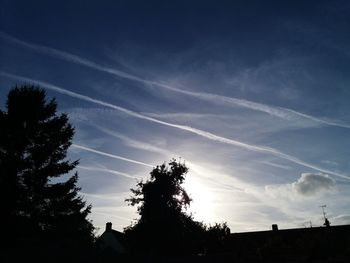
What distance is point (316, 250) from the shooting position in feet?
111

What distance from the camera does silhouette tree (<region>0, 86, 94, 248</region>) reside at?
24.1 metres

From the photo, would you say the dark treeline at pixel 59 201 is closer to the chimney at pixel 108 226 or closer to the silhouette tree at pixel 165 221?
the silhouette tree at pixel 165 221

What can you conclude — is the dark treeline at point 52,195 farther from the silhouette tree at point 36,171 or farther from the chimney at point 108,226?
the chimney at point 108,226

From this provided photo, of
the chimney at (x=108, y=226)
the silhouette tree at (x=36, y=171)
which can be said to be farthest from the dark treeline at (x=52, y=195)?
the chimney at (x=108, y=226)

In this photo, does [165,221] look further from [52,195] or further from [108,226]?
[108,226]

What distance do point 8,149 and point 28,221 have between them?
5889 mm

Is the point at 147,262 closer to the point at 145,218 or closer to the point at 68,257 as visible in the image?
the point at 68,257

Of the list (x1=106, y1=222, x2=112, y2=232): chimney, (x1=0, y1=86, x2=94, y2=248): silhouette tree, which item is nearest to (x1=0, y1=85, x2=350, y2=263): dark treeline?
(x1=0, y1=86, x2=94, y2=248): silhouette tree

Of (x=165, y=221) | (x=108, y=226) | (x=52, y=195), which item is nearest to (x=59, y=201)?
(x=52, y=195)

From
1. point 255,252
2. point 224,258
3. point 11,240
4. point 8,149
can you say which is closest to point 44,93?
point 8,149

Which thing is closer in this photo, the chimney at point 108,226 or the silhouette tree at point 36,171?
the silhouette tree at point 36,171

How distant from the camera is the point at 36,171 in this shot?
26656 mm

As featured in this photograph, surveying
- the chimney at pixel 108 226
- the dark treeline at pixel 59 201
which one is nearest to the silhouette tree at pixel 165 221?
the dark treeline at pixel 59 201

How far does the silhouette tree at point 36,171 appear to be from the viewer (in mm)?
24062
